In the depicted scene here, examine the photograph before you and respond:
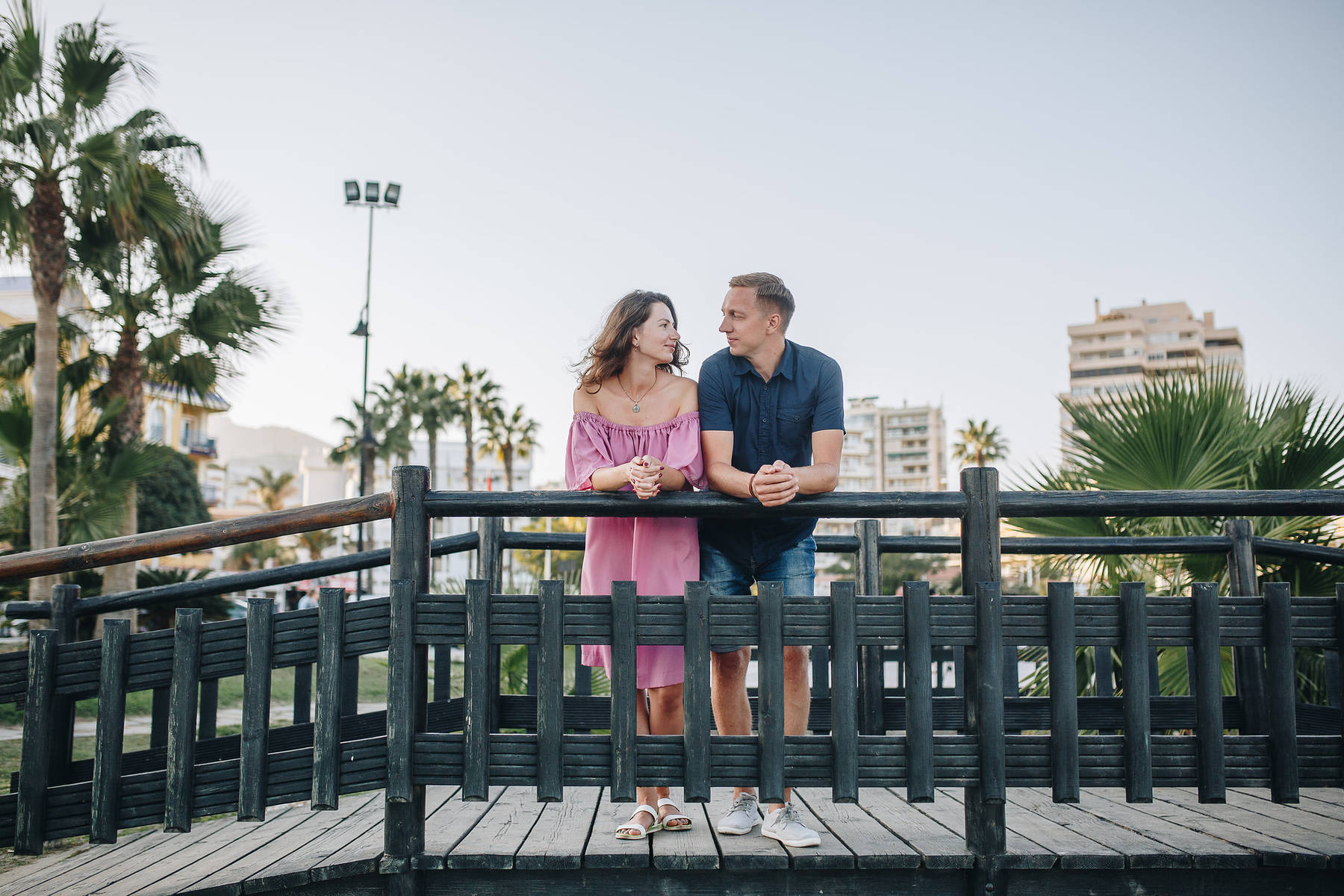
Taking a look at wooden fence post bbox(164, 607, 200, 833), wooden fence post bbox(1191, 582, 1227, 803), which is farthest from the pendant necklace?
wooden fence post bbox(1191, 582, 1227, 803)

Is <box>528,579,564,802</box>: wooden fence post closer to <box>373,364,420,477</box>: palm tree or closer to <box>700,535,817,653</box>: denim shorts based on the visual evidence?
<box>700,535,817,653</box>: denim shorts

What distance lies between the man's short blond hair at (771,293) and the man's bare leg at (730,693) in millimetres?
1174

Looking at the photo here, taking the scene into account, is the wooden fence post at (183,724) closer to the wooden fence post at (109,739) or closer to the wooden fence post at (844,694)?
the wooden fence post at (109,739)

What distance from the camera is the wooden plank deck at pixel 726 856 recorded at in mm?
2588

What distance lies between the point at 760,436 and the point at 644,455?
1.49 ft

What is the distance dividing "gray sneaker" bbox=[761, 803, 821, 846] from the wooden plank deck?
38mm

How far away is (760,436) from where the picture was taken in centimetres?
321

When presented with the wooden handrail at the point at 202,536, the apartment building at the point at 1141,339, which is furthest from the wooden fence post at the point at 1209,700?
the apartment building at the point at 1141,339

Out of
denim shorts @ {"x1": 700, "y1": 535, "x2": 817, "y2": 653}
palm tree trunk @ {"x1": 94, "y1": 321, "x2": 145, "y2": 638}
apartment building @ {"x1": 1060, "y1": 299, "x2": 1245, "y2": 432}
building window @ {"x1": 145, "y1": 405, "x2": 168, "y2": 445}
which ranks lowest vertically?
denim shorts @ {"x1": 700, "y1": 535, "x2": 817, "y2": 653}

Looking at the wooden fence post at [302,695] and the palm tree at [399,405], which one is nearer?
the wooden fence post at [302,695]

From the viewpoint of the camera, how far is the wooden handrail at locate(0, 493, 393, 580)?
2729 millimetres

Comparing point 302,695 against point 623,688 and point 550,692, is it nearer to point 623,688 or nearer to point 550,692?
point 550,692

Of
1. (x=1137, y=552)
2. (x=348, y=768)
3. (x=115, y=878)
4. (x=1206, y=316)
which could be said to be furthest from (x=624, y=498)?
(x=1206, y=316)

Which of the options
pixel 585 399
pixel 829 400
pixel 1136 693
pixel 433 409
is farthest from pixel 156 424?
pixel 1136 693
